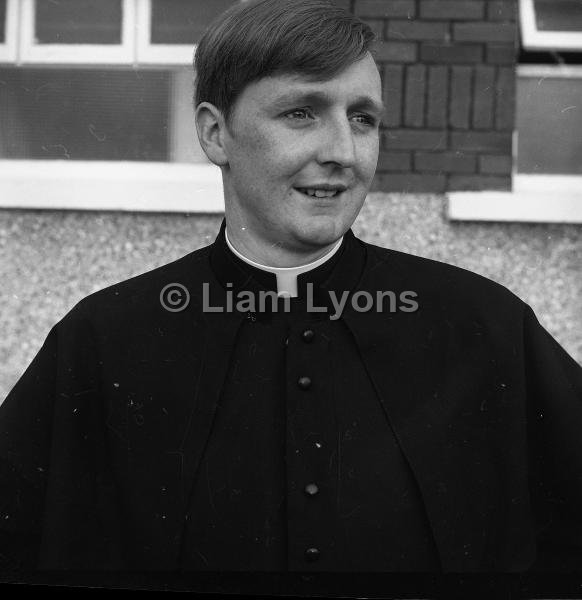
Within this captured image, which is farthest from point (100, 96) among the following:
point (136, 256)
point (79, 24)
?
point (136, 256)

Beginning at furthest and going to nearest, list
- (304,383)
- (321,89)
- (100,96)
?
(100,96) < (304,383) < (321,89)

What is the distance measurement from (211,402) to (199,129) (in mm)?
534

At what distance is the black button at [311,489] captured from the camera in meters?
1.85

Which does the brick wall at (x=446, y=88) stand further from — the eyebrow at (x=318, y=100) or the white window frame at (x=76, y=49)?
the white window frame at (x=76, y=49)

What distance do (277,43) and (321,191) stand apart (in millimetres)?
277

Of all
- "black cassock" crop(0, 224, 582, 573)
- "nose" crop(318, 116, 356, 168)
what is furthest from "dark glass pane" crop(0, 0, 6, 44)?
"nose" crop(318, 116, 356, 168)

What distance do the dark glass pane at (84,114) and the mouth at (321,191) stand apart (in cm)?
53

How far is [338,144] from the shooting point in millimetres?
1791

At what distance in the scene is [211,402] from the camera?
1909 millimetres

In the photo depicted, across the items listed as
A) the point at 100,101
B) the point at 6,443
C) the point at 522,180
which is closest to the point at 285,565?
the point at 6,443

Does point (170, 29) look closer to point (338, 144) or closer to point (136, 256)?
point (136, 256)

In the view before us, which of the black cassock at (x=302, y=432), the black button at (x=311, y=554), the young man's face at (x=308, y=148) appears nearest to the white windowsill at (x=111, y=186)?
the black cassock at (x=302, y=432)

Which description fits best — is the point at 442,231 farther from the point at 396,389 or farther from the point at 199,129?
the point at 199,129

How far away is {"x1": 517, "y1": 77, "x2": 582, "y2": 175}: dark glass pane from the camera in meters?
2.19
